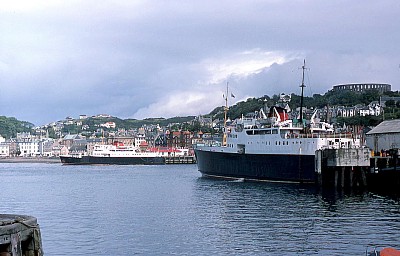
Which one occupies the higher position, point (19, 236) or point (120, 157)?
point (120, 157)

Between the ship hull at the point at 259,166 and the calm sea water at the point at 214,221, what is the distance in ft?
12.3

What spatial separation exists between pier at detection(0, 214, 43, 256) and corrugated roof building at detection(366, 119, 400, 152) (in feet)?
169

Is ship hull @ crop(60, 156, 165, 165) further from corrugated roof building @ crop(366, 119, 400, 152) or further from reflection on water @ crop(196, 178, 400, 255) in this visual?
reflection on water @ crop(196, 178, 400, 255)

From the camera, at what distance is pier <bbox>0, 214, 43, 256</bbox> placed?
14.3 m

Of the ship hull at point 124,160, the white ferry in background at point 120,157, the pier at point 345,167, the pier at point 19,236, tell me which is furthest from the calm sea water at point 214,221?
the white ferry in background at point 120,157

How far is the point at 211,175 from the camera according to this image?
7381 cm

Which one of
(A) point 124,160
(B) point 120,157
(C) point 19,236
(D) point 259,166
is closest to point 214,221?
(C) point 19,236

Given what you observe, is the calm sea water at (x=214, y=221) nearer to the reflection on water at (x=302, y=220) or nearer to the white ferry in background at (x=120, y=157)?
the reflection on water at (x=302, y=220)

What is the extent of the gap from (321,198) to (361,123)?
9820 centimetres

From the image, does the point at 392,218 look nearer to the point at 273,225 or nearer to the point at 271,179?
the point at 273,225

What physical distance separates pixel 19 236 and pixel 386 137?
55595 mm

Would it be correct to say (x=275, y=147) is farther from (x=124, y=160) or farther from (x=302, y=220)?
(x=124, y=160)

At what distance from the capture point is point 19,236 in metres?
14.6

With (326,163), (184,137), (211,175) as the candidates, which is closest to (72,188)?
(211,175)
